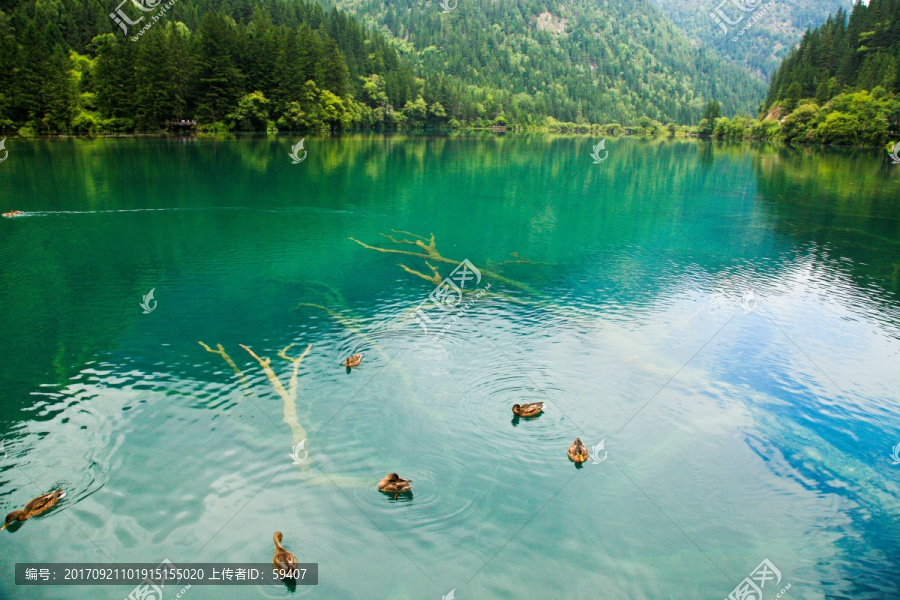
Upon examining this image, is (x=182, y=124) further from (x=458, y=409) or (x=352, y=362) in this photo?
(x=458, y=409)

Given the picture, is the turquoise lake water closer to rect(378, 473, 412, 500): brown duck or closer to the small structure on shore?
rect(378, 473, 412, 500): brown duck

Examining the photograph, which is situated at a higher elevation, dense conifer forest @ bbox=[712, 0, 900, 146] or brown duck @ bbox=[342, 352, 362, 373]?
dense conifer forest @ bbox=[712, 0, 900, 146]

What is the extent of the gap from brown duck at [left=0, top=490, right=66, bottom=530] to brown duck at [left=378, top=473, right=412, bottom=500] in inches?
228

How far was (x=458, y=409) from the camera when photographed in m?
13.4

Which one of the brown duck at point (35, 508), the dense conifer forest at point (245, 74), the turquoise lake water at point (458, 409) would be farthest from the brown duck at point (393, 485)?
the dense conifer forest at point (245, 74)

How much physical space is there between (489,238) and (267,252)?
11494 millimetres

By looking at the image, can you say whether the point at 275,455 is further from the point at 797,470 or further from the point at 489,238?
the point at 489,238

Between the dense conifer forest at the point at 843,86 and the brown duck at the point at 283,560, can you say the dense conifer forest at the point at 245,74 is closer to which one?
the dense conifer forest at the point at 843,86

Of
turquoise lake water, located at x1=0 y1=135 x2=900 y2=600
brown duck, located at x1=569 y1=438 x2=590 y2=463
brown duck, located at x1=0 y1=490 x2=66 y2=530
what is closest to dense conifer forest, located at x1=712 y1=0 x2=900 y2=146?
turquoise lake water, located at x1=0 y1=135 x2=900 y2=600

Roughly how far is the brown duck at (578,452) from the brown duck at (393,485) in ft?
11.8

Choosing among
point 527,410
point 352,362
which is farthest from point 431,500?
point 352,362

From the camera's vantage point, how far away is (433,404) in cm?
1352

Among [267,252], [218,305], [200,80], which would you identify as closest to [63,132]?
[200,80]

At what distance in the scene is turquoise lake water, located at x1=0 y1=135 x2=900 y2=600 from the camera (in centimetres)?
922
